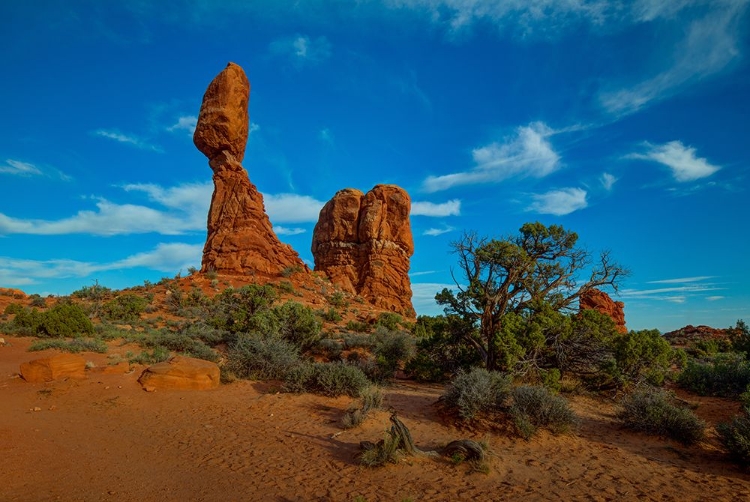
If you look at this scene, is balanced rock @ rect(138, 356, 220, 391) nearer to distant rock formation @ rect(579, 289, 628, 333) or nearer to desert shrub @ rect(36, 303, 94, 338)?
desert shrub @ rect(36, 303, 94, 338)

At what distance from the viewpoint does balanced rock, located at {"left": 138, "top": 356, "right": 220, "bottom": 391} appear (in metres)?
10.9

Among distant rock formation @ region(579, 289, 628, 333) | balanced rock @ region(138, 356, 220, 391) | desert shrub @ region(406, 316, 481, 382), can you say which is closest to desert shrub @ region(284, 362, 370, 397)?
balanced rock @ region(138, 356, 220, 391)

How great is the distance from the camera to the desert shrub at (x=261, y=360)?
1262 centimetres

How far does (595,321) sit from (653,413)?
4445mm

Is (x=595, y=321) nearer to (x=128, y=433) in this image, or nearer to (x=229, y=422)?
→ (x=229, y=422)

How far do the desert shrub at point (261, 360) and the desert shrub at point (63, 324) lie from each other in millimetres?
9561

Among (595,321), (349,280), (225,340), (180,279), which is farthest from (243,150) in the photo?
(595,321)

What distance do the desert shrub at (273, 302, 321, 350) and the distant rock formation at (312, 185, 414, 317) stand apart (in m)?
26.4

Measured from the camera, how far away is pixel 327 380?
10.9 metres

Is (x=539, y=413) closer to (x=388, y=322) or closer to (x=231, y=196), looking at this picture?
(x=388, y=322)

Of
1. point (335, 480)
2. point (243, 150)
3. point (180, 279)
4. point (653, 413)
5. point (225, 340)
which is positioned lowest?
point (335, 480)

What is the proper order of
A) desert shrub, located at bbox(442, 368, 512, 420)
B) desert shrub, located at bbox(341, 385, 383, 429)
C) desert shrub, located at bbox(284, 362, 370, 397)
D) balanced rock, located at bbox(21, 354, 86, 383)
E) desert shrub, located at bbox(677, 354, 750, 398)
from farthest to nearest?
desert shrub, located at bbox(677, 354, 750, 398) → balanced rock, located at bbox(21, 354, 86, 383) → desert shrub, located at bbox(284, 362, 370, 397) → desert shrub, located at bbox(442, 368, 512, 420) → desert shrub, located at bbox(341, 385, 383, 429)

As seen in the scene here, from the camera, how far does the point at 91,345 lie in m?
15.0

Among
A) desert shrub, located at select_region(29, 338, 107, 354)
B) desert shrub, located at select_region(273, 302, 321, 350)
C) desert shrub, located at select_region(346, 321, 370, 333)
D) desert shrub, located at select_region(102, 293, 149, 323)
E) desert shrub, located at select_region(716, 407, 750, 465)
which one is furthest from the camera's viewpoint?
desert shrub, located at select_region(346, 321, 370, 333)
